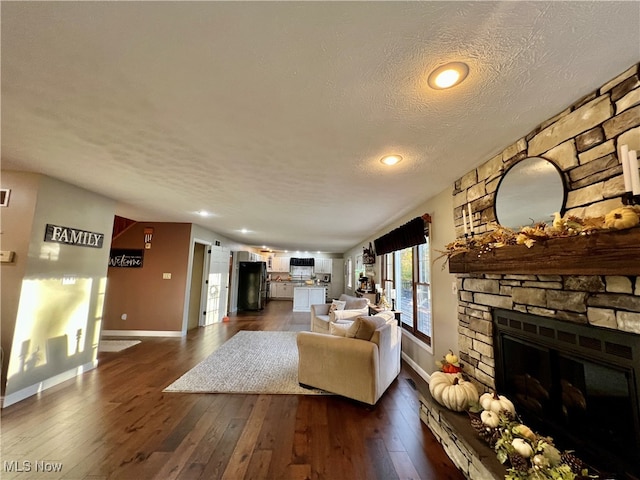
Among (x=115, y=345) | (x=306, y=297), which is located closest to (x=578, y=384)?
(x=115, y=345)

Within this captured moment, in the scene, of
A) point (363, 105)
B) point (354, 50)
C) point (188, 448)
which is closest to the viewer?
point (354, 50)

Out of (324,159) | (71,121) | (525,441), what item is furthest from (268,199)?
(525,441)

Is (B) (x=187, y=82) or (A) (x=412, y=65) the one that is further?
(B) (x=187, y=82)

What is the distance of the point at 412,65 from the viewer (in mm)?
1223

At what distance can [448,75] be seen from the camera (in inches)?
50.3

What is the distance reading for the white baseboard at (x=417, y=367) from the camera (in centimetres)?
332

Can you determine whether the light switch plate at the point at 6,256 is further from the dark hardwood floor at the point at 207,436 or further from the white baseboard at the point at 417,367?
the white baseboard at the point at 417,367

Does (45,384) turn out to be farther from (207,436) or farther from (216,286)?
(216,286)

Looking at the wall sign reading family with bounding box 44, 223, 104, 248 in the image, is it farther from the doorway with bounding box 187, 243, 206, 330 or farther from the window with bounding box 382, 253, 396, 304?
the window with bounding box 382, 253, 396, 304

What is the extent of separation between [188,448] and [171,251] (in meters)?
4.35

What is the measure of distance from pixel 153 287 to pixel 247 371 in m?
3.27

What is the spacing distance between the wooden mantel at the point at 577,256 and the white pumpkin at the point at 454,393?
100 cm

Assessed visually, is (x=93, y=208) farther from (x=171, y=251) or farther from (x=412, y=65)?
(x=412, y=65)

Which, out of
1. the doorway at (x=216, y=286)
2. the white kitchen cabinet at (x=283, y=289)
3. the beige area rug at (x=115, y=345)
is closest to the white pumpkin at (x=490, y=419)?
the beige area rug at (x=115, y=345)
